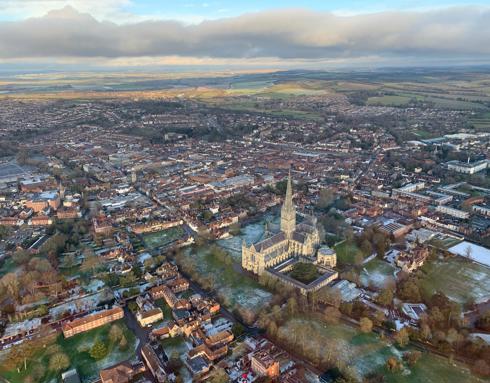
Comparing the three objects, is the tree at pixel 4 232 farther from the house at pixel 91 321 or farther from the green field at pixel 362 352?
the green field at pixel 362 352

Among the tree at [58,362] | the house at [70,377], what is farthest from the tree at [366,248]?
the tree at [58,362]

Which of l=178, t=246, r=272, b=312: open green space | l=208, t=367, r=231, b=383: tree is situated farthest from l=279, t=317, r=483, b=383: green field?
l=208, t=367, r=231, b=383: tree


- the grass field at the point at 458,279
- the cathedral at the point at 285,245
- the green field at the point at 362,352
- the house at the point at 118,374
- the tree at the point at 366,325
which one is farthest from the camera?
the cathedral at the point at 285,245

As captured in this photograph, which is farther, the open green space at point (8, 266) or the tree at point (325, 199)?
the tree at point (325, 199)

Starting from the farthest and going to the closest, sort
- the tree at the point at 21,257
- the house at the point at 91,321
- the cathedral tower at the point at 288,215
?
the tree at the point at 21,257
the cathedral tower at the point at 288,215
the house at the point at 91,321

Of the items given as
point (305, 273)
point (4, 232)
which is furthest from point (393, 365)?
point (4, 232)

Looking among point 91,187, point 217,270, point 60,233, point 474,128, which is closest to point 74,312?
point 217,270

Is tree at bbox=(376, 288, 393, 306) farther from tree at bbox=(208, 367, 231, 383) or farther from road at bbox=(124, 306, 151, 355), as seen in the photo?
road at bbox=(124, 306, 151, 355)
